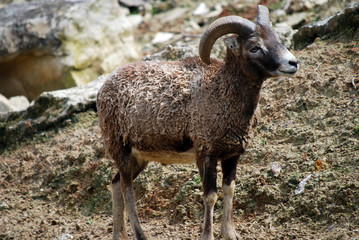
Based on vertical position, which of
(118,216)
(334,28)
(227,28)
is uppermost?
(227,28)

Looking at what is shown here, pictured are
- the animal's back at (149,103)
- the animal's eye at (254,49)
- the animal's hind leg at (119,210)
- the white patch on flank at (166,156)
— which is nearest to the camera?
the animal's eye at (254,49)

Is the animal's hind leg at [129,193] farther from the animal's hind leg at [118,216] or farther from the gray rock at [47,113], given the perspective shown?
the gray rock at [47,113]

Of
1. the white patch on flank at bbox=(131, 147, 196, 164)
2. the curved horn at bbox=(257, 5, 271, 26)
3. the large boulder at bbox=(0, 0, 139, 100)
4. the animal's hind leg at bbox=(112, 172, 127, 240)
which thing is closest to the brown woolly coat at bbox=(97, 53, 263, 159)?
the white patch on flank at bbox=(131, 147, 196, 164)

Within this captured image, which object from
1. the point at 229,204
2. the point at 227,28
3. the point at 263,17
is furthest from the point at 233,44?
the point at 229,204

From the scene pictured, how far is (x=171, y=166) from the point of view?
8.34 m

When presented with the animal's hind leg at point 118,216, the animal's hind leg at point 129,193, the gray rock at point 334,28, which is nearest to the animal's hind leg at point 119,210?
the animal's hind leg at point 118,216

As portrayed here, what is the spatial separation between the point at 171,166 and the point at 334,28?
425 centimetres

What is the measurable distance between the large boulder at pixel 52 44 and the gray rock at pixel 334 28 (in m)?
6.13

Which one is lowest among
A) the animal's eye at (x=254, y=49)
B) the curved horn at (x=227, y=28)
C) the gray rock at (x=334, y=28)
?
the gray rock at (x=334, y=28)

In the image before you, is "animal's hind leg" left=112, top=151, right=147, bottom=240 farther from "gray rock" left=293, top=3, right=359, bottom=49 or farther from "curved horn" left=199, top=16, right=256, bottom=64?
"gray rock" left=293, top=3, right=359, bottom=49

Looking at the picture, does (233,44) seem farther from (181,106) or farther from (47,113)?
(47,113)

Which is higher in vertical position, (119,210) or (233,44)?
(233,44)

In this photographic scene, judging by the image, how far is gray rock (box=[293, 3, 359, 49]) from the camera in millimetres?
8937

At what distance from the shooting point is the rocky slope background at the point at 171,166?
6.66m
